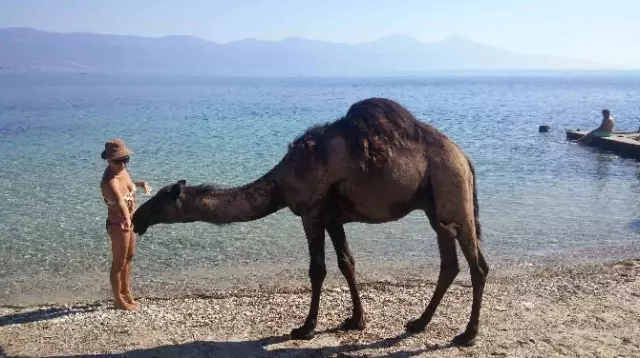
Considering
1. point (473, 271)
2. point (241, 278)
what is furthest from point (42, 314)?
point (473, 271)

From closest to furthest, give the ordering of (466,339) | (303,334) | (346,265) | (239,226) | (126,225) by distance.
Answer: (466,339), (303,334), (346,265), (126,225), (239,226)

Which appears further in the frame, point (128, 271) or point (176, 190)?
point (128, 271)

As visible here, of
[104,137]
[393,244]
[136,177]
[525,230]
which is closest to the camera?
[393,244]

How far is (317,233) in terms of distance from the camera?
23.0 ft

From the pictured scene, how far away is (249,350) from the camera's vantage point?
23.3 feet

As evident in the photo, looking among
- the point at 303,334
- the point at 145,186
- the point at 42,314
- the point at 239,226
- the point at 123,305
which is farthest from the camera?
the point at 239,226

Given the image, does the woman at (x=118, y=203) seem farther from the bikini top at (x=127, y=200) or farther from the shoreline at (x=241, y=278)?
the shoreline at (x=241, y=278)

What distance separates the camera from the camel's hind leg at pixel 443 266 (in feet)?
23.7

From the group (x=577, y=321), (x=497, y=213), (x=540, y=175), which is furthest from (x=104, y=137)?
(x=577, y=321)

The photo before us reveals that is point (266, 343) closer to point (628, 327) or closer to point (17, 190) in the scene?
point (628, 327)

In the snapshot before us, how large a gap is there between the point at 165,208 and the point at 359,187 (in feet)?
6.80

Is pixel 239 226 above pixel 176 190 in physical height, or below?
below

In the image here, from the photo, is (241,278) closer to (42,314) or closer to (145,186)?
(42,314)

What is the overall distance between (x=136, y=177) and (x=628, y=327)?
18.1 m
